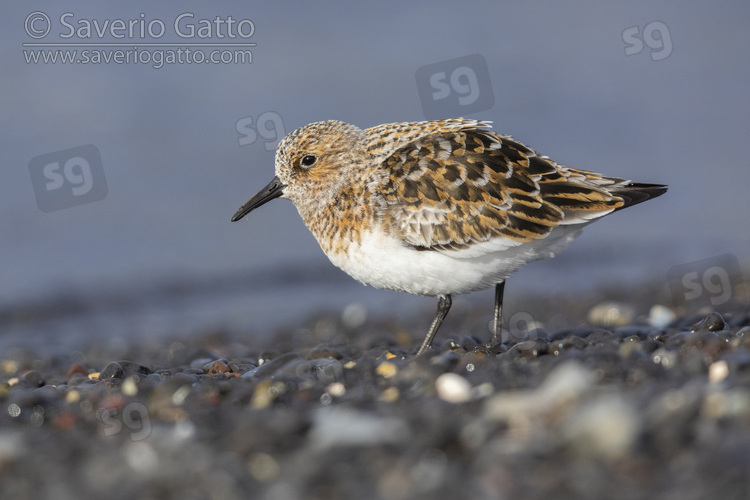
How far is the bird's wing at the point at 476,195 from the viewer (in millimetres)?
5422

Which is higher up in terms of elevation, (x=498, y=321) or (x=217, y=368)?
(x=217, y=368)

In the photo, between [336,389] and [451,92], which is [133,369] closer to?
[336,389]

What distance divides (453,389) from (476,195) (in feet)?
6.04

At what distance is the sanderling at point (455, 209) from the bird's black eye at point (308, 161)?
1.30 ft

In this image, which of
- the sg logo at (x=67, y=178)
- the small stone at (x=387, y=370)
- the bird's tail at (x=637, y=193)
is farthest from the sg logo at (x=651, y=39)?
the small stone at (x=387, y=370)

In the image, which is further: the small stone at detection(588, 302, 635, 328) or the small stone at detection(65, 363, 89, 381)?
the small stone at detection(588, 302, 635, 328)

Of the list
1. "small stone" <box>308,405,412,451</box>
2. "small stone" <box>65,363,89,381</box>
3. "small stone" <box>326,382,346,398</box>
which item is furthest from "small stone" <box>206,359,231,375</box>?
"small stone" <box>308,405,412,451</box>

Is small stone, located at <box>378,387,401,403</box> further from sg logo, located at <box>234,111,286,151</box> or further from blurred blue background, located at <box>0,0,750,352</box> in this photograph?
blurred blue background, located at <box>0,0,750,352</box>

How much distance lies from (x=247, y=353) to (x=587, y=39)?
1175cm

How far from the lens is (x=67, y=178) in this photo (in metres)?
9.40

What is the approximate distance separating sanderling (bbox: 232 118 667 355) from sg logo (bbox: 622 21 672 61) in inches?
281

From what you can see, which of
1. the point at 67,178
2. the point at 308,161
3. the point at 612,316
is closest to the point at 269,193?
the point at 308,161

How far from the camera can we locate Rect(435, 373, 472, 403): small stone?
394 centimetres

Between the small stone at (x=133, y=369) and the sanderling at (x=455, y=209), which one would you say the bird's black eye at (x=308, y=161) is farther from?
the small stone at (x=133, y=369)
